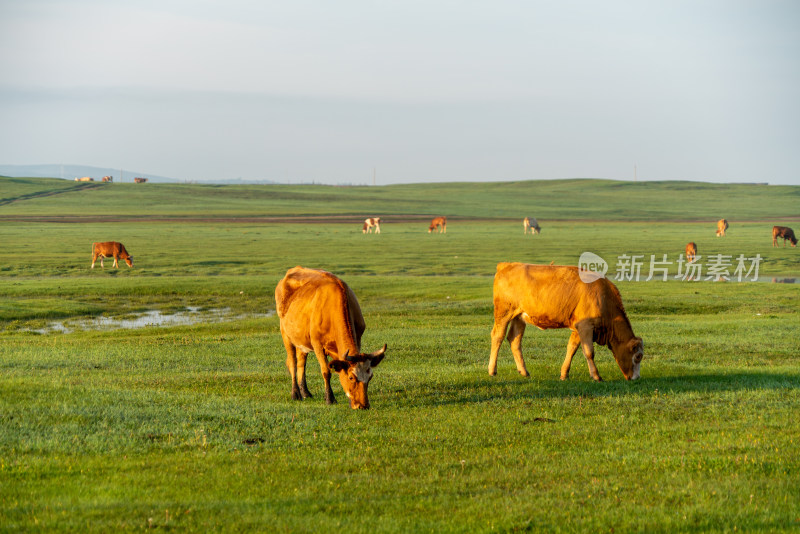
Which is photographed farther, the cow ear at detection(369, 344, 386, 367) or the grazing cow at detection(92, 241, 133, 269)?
the grazing cow at detection(92, 241, 133, 269)

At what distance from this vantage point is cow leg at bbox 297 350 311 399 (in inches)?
582

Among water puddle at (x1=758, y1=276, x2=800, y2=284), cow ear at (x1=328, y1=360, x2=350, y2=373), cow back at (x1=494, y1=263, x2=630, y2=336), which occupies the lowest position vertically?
water puddle at (x1=758, y1=276, x2=800, y2=284)

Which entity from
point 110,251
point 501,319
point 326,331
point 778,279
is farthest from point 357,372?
point 110,251

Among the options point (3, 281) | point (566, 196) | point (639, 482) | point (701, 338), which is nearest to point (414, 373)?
point (639, 482)

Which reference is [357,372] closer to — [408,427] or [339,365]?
A: [339,365]

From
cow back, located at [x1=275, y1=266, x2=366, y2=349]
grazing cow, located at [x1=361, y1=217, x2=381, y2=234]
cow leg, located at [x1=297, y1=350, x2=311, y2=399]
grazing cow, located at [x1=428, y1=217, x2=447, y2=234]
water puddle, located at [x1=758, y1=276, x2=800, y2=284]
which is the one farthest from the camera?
grazing cow, located at [x1=428, y1=217, x2=447, y2=234]

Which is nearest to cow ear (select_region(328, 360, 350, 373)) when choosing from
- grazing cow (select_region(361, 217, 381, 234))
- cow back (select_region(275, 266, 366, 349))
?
cow back (select_region(275, 266, 366, 349))

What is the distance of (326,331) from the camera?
13883 millimetres

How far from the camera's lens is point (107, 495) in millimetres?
8859

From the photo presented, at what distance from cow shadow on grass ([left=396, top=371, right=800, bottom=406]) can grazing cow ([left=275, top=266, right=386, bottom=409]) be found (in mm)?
1432

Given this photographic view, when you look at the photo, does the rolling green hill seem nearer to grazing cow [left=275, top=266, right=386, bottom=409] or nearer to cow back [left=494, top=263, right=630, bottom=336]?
grazing cow [left=275, top=266, right=386, bottom=409]

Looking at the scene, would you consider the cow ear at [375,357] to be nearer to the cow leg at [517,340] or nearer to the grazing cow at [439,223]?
the cow leg at [517,340]

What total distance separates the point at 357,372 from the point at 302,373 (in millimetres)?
2200

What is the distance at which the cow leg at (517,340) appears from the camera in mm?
17156
